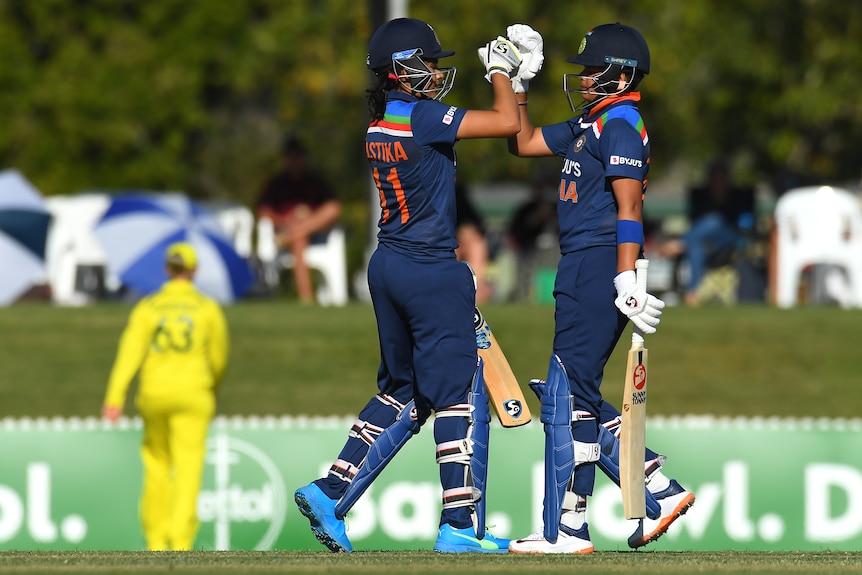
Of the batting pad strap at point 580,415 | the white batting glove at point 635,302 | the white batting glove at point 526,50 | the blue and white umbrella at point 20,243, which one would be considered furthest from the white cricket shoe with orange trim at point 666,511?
the blue and white umbrella at point 20,243

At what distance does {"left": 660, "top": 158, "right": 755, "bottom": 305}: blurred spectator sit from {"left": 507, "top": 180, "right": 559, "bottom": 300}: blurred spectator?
1242 mm

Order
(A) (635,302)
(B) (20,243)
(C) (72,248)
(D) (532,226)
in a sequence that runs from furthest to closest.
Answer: (C) (72,248), (D) (532,226), (B) (20,243), (A) (635,302)

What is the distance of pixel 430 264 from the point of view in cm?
732

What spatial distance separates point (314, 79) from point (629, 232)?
2256 cm

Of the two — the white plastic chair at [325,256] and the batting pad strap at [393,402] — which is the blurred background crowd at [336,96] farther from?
the batting pad strap at [393,402]

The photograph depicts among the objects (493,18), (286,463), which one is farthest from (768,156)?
(286,463)

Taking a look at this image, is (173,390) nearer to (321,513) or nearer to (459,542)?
(321,513)

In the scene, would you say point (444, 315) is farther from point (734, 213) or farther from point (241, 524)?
point (734, 213)

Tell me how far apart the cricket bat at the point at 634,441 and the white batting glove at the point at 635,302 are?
9 cm

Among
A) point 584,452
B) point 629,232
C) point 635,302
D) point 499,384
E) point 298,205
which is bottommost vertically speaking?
point 584,452

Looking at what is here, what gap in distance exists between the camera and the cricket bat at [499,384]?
7.53 meters

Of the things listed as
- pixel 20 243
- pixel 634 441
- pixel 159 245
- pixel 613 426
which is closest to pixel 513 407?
pixel 613 426

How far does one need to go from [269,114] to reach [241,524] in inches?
906

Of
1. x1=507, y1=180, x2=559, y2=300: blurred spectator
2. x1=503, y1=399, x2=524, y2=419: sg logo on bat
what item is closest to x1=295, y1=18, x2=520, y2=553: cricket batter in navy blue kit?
x1=503, y1=399, x2=524, y2=419: sg logo on bat
